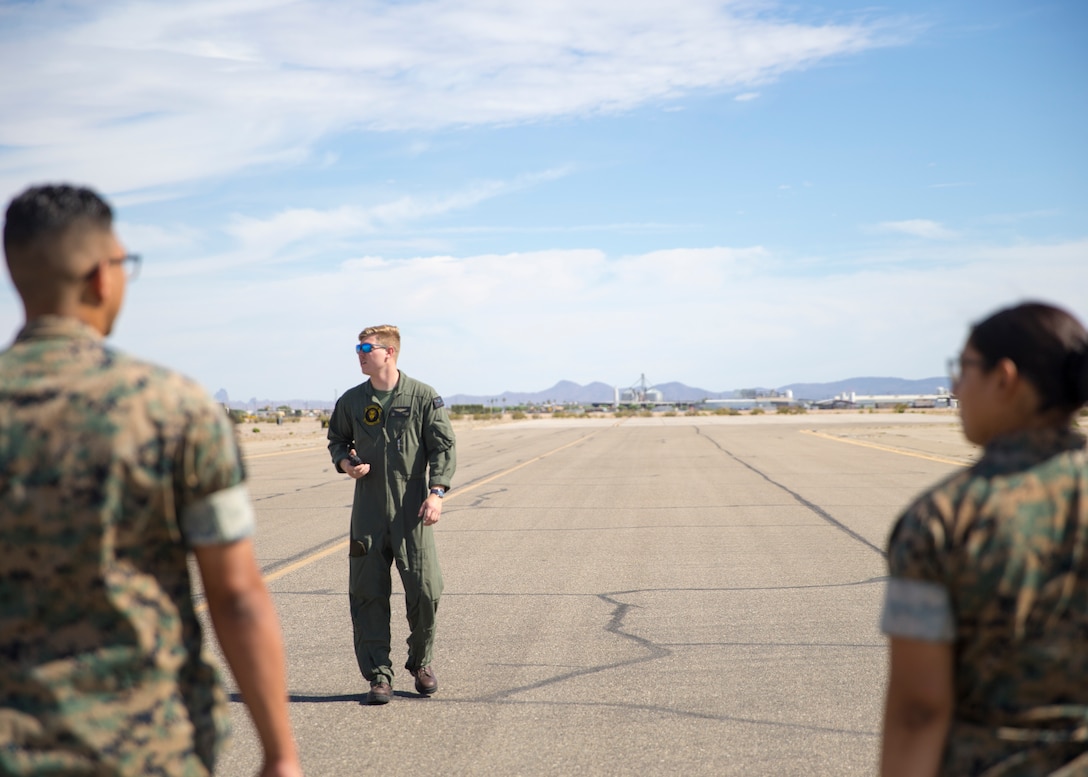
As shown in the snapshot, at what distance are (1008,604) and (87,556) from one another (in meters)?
1.76

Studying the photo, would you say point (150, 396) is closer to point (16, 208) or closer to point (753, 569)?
point (16, 208)

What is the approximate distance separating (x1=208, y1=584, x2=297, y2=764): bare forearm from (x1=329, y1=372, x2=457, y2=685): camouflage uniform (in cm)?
398

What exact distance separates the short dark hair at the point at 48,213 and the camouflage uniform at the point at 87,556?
266mm

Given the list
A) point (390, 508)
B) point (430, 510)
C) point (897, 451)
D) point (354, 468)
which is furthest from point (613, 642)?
point (897, 451)

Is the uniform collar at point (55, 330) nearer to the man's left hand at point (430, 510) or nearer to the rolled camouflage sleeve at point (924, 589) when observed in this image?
the rolled camouflage sleeve at point (924, 589)

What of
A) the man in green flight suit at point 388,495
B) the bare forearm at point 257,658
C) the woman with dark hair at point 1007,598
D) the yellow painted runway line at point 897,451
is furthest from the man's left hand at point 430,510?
the yellow painted runway line at point 897,451

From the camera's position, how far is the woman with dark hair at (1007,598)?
2.14m

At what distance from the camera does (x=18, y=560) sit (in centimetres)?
215

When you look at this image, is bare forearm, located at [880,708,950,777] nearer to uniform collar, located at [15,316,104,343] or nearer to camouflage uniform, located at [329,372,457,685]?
uniform collar, located at [15,316,104,343]

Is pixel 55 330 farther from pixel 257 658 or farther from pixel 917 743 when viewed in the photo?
pixel 917 743

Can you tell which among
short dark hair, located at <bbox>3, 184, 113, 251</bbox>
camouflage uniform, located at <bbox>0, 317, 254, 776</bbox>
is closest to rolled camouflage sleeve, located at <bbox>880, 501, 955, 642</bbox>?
camouflage uniform, located at <bbox>0, 317, 254, 776</bbox>

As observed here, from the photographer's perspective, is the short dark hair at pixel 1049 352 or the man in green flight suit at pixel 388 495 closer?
the short dark hair at pixel 1049 352

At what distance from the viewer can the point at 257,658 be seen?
7.50 ft

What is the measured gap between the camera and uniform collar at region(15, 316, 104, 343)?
2.24 m
